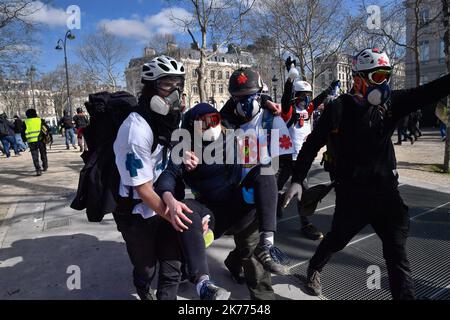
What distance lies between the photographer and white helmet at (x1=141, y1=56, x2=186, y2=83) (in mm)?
2235

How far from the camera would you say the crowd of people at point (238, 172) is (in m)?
2.06

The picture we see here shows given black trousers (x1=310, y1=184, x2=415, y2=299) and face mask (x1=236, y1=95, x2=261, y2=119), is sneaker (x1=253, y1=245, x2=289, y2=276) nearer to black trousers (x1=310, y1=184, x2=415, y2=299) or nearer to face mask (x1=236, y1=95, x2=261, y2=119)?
black trousers (x1=310, y1=184, x2=415, y2=299)

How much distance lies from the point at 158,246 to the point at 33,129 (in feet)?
26.7

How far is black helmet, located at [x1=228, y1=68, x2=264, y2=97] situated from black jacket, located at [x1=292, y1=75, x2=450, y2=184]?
1.89 ft

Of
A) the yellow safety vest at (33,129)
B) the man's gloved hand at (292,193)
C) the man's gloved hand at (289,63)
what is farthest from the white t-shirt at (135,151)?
the yellow safety vest at (33,129)

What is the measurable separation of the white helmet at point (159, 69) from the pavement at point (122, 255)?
1981 millimetres

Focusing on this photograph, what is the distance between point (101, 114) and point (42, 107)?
210 feet

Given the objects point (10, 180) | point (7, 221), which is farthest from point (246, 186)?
point (10, 180)

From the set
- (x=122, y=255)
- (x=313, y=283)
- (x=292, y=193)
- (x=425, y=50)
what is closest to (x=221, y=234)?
(x=292, y=193)

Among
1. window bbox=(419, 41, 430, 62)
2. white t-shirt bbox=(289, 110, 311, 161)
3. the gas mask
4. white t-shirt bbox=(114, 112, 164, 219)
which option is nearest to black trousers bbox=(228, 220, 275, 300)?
white t-shirt bbox=(114, 112, 164, 219)

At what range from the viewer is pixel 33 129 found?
8711mm

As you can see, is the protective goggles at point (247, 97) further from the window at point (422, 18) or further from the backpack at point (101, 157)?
the window at point (422, 18)

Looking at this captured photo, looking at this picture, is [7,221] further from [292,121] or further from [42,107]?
[42,107]

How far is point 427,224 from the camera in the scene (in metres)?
4.17
